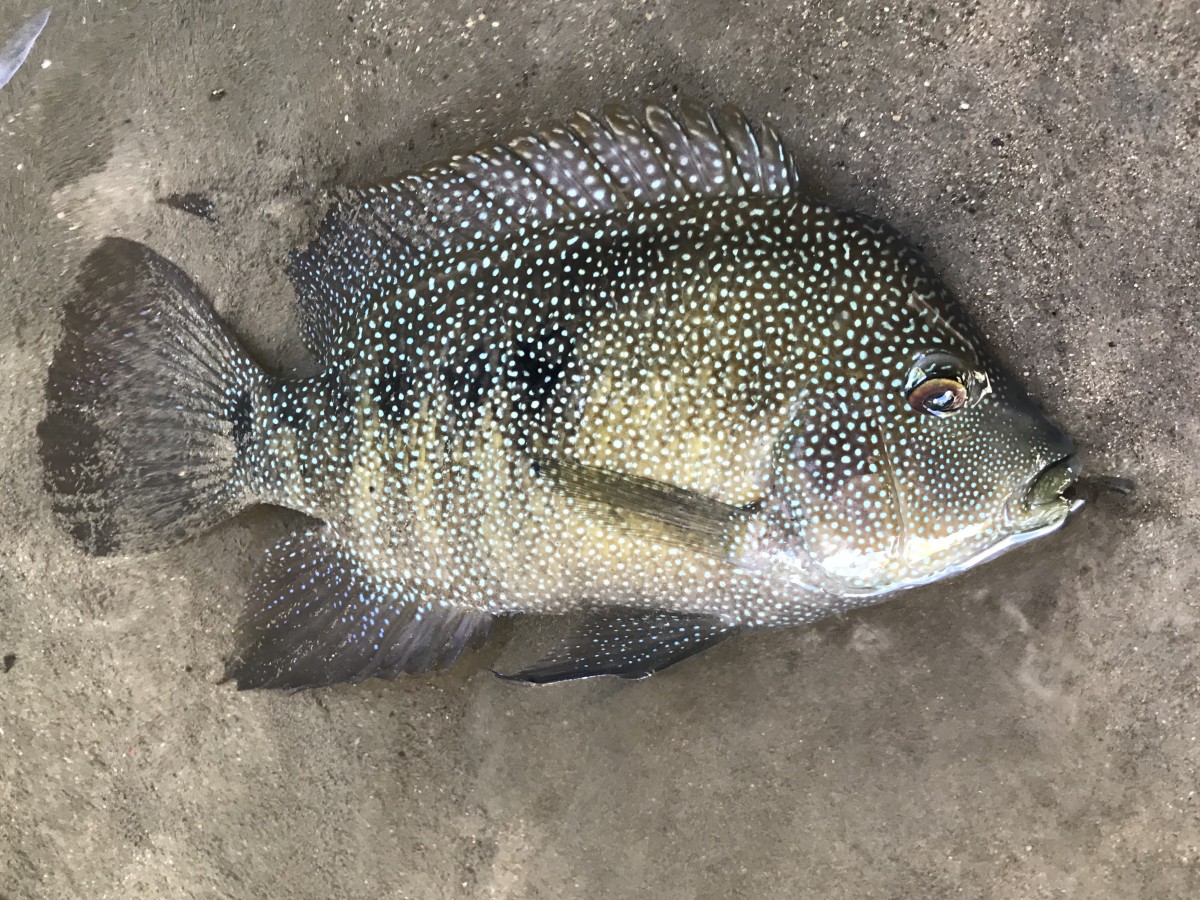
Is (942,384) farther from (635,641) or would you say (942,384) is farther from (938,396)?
(635,641)

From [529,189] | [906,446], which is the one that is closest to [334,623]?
[529,189]

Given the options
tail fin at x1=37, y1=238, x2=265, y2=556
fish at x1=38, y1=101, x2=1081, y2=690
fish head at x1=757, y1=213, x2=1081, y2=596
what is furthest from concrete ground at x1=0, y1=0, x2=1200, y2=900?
fish head at x1=757, y1=213, x2=1081, y2=596

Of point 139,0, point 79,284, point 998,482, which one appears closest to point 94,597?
point 79,284

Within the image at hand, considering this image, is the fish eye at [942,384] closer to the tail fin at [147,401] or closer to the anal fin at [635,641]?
the anal fin at [635,641]

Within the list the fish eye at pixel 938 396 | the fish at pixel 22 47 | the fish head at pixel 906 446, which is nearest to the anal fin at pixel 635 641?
the fish head at pixel 906 446

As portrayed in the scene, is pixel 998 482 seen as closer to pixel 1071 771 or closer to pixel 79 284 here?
pixel 1071 771
